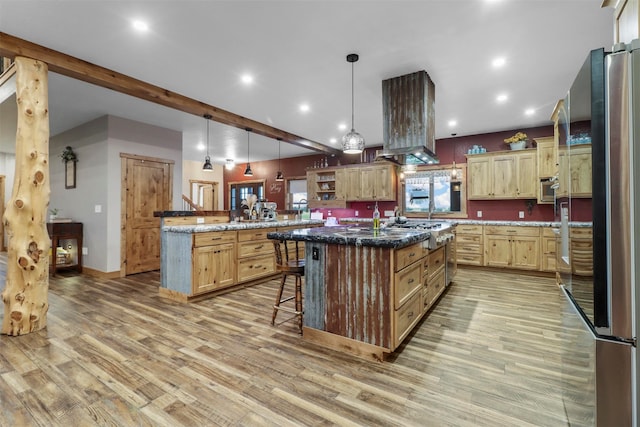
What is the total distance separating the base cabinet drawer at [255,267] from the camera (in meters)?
4.31

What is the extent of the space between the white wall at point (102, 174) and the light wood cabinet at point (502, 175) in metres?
6.25

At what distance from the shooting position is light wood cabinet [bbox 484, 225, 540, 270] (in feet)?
17.0

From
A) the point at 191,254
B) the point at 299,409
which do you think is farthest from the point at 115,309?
the point at 299,409

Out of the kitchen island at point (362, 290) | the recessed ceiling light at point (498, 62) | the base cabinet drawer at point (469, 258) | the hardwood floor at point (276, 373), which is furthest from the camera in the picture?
the base cabinet drawer at point (469, 258)

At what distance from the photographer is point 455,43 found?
2914 millimetres

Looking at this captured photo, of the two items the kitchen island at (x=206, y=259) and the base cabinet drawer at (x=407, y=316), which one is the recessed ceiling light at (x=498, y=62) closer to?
the base cabinet drawer at (x=407, y=316)

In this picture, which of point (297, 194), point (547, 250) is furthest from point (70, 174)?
point (547, 250)

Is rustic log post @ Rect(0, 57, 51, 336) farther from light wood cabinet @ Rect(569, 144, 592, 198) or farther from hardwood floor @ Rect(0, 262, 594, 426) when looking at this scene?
light wood cabinet @ Rect(569, 144, 592, 198)

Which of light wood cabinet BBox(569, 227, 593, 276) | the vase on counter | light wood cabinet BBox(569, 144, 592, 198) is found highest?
the vase on counter

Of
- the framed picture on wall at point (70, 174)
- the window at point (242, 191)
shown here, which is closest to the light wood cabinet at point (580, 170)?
the framed picture on wall at point (70, 174)

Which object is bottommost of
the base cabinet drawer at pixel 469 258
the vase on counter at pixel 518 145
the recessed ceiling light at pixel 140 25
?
the base cabinet drawer at pixel 469 258

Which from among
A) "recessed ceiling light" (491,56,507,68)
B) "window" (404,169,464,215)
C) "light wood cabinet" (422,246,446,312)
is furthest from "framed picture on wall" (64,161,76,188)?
"recessed ceiling light" (491,56,507,68)

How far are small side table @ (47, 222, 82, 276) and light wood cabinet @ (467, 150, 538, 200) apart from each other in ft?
24.7

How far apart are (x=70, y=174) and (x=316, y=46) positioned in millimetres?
5504
